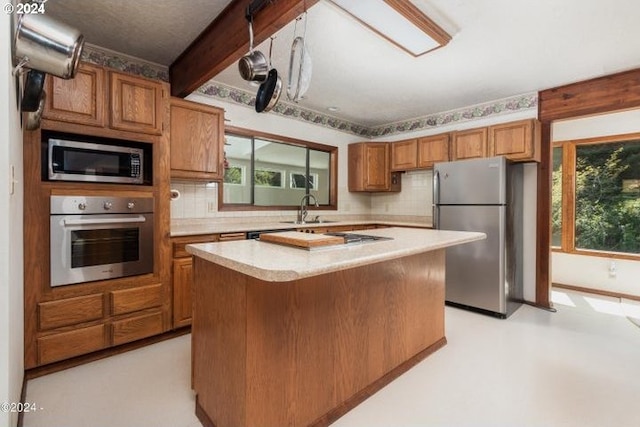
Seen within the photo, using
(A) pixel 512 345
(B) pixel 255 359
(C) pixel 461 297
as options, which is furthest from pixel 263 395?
(C) pixel 461 297

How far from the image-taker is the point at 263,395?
137 cm

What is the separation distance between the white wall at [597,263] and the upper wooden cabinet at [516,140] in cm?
79

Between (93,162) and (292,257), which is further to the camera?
(93,162)

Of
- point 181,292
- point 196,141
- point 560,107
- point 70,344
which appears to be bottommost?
point 70,344

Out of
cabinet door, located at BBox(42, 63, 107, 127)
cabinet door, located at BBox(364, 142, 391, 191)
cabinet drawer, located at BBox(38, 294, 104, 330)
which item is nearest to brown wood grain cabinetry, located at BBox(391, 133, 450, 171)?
cabinet door, located at BBox(364, 142, 391, 191)

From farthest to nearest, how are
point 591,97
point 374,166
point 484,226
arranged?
1. point 374,166
2. point 484,226
3. point 591,97

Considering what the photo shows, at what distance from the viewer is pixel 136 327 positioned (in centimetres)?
240

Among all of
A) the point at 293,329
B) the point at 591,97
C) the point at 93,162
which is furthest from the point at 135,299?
the point at 591,97

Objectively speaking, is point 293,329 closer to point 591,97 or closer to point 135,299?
point 135,299

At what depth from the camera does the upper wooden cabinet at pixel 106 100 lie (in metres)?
2.09

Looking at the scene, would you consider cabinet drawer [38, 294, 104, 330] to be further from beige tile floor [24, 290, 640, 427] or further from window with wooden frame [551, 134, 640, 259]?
window with wooden frame [551, 134, 640, 259]

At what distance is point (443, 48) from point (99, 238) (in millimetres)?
3086

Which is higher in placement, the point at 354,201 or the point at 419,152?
the point at 419,152

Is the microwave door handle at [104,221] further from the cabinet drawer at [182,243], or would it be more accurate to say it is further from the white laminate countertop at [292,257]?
the white laminate countertop at [292,257]
